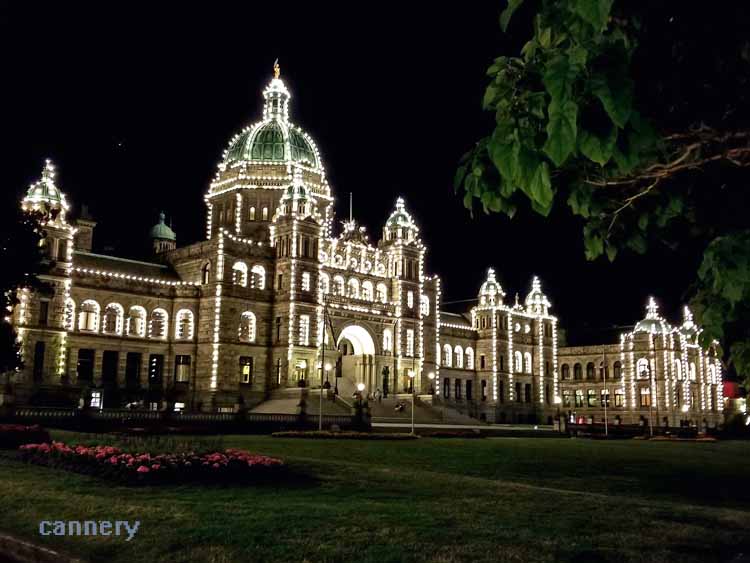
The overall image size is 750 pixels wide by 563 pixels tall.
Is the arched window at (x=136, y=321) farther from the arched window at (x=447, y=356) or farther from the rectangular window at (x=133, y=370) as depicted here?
the arched window at (x=447, y=356)

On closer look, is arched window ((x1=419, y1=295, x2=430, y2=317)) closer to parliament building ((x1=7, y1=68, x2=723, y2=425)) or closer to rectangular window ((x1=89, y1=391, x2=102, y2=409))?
parliament building ((x1=7, y1=68, x2=723, y2=425))

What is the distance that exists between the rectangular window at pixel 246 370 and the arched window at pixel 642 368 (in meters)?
61.6

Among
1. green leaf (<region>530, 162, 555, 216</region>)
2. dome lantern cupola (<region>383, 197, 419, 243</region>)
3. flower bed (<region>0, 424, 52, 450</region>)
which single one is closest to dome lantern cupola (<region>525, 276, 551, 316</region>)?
dome lantern cupola (<region>383, 197, 419, 243</region>)

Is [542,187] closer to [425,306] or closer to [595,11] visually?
[595,11]

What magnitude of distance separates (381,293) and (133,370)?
2556cm

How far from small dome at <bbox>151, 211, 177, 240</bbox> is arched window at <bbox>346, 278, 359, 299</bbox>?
26934mm

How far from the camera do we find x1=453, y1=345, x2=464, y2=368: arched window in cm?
9256

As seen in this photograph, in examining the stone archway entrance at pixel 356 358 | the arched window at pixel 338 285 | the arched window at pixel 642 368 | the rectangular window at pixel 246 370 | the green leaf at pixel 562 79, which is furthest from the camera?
the arched window at pixel 642 368

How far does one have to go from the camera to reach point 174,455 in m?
17.4

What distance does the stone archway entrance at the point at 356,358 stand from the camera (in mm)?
74113

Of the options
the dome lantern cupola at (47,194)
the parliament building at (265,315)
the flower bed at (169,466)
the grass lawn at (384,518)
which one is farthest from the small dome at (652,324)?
the flower bed at (169,466)

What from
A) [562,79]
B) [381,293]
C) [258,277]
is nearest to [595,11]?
[562,79]

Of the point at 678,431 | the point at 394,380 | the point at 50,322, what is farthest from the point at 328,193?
the point at 678,431

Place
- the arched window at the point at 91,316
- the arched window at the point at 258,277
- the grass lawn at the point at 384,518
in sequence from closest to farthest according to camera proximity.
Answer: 1. the grass lawn at the point at 384,518
2. the arched window at the point at 91,316
3. the arched window at the point at 258,277
